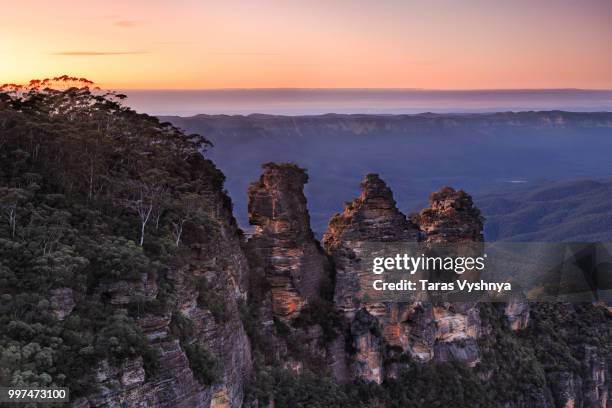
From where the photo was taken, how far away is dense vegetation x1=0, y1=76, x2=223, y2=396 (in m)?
21.7

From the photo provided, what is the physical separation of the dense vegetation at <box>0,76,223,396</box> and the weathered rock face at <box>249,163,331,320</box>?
4.08 metres

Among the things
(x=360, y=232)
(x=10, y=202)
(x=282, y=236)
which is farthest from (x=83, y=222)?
(x=360, y=232)

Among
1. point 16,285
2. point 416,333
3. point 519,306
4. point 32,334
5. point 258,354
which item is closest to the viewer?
point 32,334

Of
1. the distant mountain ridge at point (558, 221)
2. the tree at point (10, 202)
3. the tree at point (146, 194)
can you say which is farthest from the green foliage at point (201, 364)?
the distant mountain ridge at point (558, 221)

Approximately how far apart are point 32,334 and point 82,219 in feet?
26.1

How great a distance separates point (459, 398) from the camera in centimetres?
4753

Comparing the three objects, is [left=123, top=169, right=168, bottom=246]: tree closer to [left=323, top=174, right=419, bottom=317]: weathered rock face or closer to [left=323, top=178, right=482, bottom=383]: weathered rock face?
[left=323, top=174, right=419, bottom=317]: weathered rock face

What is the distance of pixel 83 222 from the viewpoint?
28359mm

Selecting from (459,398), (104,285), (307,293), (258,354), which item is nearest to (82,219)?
(104,285)

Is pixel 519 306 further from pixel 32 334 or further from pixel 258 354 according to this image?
pixel 32 334

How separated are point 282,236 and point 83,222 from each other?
1553cm

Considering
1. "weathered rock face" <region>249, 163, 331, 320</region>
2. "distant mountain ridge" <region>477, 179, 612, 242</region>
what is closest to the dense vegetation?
"weathered rock face" <region>249, 163, 331, 320</region>

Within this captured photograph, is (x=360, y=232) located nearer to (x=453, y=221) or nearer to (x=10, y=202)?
(x=453, y=221)

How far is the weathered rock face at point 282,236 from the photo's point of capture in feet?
138
